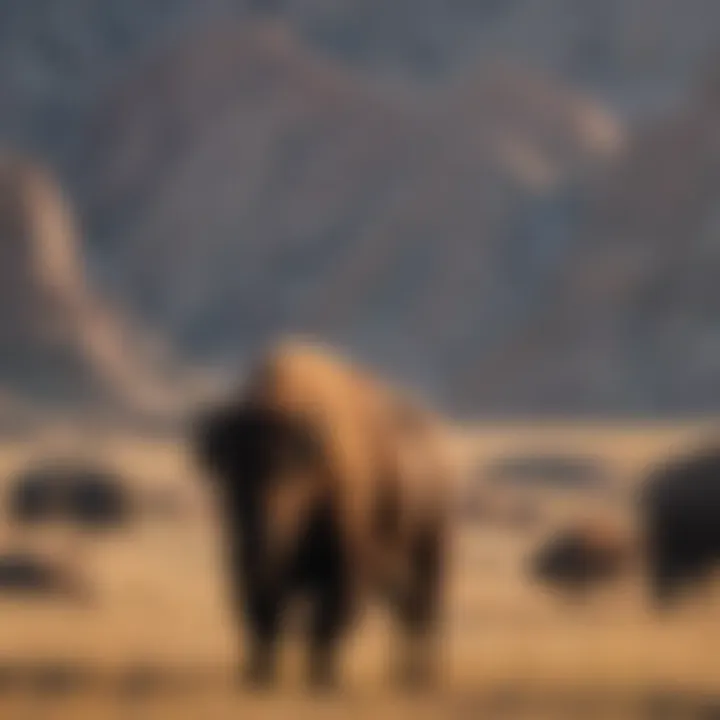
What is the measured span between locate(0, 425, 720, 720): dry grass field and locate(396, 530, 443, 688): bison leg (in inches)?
5.1

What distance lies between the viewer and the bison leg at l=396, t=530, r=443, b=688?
10602 millimetres

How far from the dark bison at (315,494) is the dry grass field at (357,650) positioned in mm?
375

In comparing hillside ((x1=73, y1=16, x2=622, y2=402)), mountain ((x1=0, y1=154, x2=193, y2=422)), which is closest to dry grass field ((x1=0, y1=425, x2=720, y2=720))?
mountain ((x1=0, y1=154, x2=193, y2=422))

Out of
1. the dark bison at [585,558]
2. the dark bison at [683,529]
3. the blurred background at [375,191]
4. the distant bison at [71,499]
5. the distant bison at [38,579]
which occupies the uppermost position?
the blurred background at [375,191]

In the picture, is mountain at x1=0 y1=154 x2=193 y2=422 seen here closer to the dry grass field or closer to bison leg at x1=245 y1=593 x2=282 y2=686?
the dry grass field

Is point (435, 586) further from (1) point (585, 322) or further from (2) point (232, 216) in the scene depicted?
(2) point (232, 216)

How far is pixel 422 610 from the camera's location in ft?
35.7

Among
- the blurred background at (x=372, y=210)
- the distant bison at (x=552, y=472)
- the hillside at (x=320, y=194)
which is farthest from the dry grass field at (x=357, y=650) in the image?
the hillside at (x=320, y=194)

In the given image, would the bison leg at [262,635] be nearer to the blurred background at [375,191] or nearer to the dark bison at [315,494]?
the dark bison at [315,494]

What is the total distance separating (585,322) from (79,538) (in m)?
35.7

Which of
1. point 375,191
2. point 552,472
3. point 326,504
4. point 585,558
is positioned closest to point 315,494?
point 326,504

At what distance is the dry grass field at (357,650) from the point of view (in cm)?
899

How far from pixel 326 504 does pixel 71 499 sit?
14.6 m

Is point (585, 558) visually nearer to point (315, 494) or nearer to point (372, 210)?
point (315, 494)
